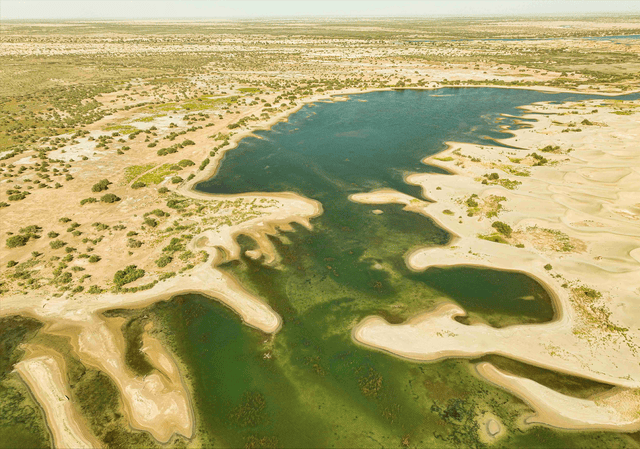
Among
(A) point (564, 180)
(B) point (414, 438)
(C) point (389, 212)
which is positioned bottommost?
(B) point (414, 438)

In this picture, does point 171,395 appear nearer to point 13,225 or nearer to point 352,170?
point 13,225

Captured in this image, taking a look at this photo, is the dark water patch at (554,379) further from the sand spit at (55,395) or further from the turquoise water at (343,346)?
the sand spit at (55,395)

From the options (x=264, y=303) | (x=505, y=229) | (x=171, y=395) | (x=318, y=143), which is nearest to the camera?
(x=171, y=395)

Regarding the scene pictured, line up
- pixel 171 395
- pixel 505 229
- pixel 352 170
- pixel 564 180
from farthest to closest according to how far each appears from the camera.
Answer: pixel 352 170
pixel 564 180
pixel 505 229
pixel 171 395

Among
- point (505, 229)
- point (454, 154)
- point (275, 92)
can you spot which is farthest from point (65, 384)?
point (275, 92)

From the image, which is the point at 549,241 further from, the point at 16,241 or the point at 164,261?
the point at 16,241
